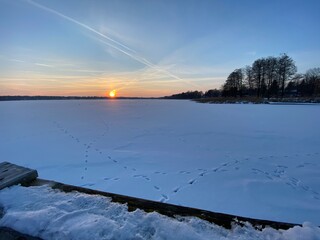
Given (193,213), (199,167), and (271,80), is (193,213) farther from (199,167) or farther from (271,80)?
(271,80)

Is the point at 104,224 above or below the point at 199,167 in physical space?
above

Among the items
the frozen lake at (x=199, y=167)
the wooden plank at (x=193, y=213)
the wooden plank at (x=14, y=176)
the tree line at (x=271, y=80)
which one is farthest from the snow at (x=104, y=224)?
the tree line at (x=271, y=80)

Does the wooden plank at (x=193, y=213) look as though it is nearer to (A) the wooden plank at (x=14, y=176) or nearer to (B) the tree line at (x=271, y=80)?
(A) the wooden plank at (x=14, y=176)

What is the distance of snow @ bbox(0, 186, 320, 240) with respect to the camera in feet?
3.63

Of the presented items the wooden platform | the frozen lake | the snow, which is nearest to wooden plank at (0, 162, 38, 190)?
the wooden platform

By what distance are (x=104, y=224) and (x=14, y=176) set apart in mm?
1148

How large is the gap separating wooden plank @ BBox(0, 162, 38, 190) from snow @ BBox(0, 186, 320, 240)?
277mm

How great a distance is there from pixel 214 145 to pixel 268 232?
4.66 metres

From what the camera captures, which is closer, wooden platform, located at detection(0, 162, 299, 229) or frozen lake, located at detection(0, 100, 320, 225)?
wooden platform, located at detection(0, 162, 299, 229)

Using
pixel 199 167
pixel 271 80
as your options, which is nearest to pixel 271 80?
pixel 271 80

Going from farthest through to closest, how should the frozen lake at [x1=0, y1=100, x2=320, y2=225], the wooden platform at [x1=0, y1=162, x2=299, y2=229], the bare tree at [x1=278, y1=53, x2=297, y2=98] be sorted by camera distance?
the bare tree at [x1=278, y1=53, x2=297, y2=98] → the frozen lake at [x1=0, y1=100, x2=320, y2=225] → the wooden platform at [x1=0, y1=162, x2=299, y2=229]

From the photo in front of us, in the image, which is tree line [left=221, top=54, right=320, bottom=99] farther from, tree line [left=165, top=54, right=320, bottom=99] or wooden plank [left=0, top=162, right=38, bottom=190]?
wooden plank [left=0, top=162, right=38, bottom=190]

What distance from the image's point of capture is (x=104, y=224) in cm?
118

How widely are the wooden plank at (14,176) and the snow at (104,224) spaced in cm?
28
